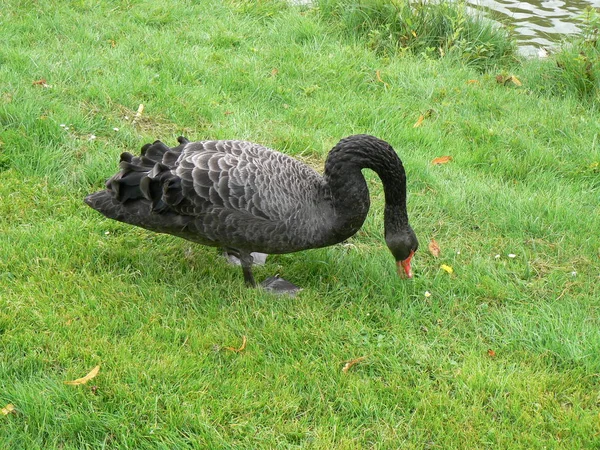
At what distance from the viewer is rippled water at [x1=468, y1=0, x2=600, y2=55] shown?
6898 mm

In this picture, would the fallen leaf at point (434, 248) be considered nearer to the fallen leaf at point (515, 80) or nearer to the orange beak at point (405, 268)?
the orange beak at point (405, 268)

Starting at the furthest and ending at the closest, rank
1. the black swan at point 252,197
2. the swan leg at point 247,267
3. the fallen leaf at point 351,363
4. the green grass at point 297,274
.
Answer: the swan leg at point 247,267 < the black swan at point 252,197 < the fallen leaf at point 351,363 < the green grass at point 297,274

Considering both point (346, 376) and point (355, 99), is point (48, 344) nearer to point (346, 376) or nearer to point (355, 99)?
point (346, 376)

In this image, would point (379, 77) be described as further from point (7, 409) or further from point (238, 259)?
point (7, 409)

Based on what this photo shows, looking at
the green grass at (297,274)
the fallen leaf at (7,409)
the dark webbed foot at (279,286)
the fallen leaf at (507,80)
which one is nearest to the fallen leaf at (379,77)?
the green grass at (297,274)

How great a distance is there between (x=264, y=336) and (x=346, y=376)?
17.5 inches

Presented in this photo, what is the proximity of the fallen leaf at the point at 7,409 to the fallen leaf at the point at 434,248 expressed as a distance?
230cm

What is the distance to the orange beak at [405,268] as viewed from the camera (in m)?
3.42

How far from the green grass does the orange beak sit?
6 cm

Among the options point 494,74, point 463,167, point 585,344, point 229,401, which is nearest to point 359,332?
point 229,401

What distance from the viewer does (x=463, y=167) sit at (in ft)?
15.1

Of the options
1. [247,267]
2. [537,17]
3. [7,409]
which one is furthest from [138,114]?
[537,17]

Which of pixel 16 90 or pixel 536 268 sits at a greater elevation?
pixel 16 90

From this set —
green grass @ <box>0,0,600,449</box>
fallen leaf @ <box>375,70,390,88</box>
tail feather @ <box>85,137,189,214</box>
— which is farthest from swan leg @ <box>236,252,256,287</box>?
fallen leaf @ <box>375,70,390,88</box>
